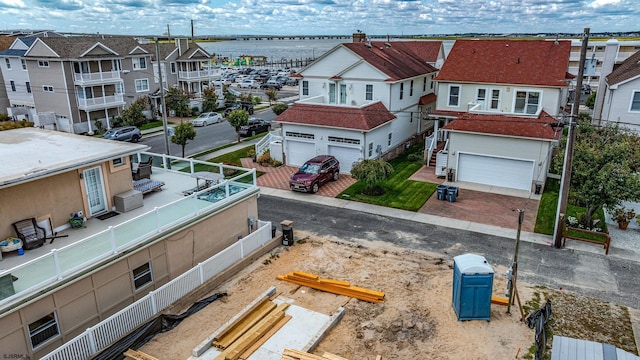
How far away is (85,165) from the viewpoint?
14.3m

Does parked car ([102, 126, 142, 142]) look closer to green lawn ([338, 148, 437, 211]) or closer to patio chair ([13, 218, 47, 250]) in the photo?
green lawn ([338, 148, 437, 211])

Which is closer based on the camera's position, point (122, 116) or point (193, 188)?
point (193, 188)

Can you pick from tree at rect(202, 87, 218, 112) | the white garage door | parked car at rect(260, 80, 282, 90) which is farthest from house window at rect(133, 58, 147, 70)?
the white garage door

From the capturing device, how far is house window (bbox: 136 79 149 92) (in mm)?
49388

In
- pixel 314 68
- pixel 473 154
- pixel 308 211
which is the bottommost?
pixel 308 211

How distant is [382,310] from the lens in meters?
14.2

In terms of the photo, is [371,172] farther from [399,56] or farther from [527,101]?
[399,56]

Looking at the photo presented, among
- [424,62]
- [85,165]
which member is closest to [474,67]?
[424,62]

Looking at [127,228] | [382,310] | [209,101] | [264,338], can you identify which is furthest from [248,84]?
[264,338]

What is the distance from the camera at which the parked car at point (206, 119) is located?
150 ft

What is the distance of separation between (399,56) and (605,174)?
22.8 m

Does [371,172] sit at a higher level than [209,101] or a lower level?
lower

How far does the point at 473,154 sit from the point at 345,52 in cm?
1285

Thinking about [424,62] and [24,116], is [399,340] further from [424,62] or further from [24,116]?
[24,116]
